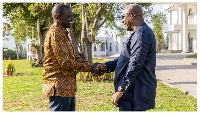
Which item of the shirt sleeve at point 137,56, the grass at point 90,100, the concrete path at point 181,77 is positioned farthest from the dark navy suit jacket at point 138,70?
the concrete path at point 181,77

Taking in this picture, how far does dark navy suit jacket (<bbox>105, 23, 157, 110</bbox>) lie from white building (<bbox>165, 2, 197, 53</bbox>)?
128 feet

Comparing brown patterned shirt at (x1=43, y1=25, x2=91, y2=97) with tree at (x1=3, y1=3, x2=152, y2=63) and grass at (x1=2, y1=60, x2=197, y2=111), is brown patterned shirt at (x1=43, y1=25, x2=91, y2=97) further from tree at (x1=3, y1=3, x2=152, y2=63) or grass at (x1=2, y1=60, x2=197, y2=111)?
tree at (x1=3, y1=3, x2=152, y2=63)

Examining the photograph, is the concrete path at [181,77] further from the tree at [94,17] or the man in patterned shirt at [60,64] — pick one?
the man in patterned shirt at [60,64]

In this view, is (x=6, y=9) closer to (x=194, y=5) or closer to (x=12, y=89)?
(x=12, y=89)

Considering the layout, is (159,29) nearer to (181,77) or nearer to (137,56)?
(181,77)

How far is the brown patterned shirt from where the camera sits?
11.5ft

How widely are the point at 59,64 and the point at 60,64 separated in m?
0.04

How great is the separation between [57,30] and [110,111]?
13.0ft

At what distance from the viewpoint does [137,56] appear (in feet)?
10.7

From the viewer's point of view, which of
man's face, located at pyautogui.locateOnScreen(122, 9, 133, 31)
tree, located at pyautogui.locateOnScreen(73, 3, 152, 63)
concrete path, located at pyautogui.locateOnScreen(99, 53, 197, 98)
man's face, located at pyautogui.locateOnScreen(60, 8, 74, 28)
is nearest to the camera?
man's face, located at pyautogui.locateOnScreen(122, 9, 133, 31)

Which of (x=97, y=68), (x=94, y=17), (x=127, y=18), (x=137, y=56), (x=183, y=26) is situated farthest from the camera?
(x=183, y=26)

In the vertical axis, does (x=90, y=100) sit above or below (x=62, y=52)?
below

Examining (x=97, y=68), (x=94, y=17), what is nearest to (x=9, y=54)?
(x=94, y=17)

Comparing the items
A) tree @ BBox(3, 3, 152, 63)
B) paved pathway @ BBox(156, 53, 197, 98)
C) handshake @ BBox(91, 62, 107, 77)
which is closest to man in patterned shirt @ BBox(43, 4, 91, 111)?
handshake @ BBox(91, 62, 107, 77)
